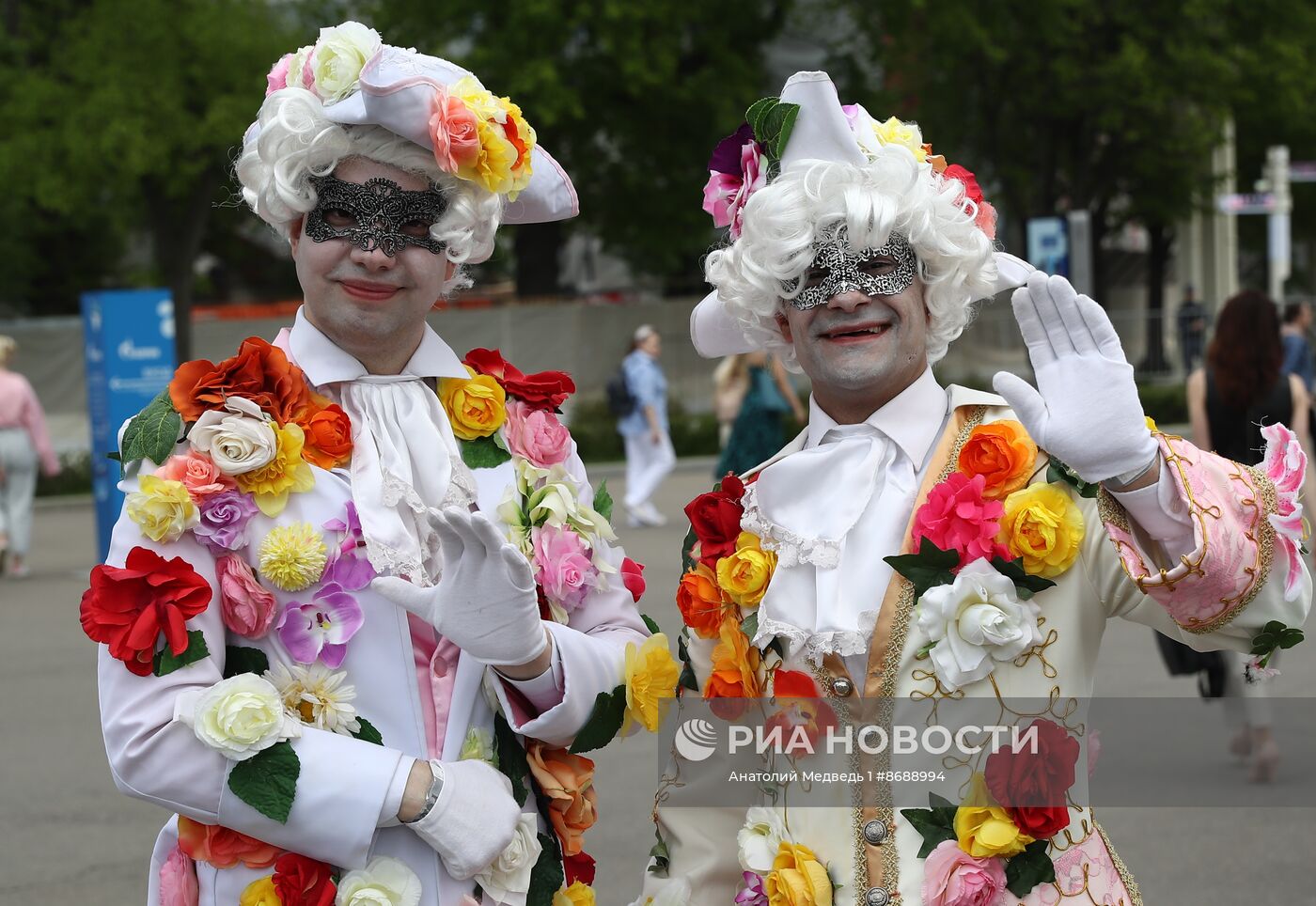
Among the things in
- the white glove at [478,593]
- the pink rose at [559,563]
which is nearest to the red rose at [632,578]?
the pink rose at [559,563]

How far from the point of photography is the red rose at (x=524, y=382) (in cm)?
308

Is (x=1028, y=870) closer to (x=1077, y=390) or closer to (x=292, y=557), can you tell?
(x=1077, y=390)

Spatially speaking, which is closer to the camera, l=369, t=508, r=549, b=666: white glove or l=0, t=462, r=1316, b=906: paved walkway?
l=369, t=508, r=549, b=666: white glove

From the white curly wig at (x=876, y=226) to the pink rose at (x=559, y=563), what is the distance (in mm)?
539

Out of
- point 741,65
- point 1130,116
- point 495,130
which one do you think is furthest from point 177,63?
point 495,130

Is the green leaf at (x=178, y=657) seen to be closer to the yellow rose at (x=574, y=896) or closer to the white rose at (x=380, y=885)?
the white rose at (x=380, y=885)

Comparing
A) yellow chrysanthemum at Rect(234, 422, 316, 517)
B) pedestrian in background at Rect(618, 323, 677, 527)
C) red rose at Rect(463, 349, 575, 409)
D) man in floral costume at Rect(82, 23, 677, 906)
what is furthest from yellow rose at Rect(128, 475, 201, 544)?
pedestrian in background at Rect(618, 323, 677, 527)

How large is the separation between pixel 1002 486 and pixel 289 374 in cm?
123

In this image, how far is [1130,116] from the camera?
23688 mm

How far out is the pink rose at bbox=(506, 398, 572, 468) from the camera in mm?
2984

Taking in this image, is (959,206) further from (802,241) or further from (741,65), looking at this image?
(741,65)

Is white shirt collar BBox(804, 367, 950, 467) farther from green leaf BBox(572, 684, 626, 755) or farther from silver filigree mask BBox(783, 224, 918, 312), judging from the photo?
green leaf BBox(572, 684, 626, 755)

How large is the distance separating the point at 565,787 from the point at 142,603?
0.80 metres

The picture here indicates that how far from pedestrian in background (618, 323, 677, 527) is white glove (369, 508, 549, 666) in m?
10.5
